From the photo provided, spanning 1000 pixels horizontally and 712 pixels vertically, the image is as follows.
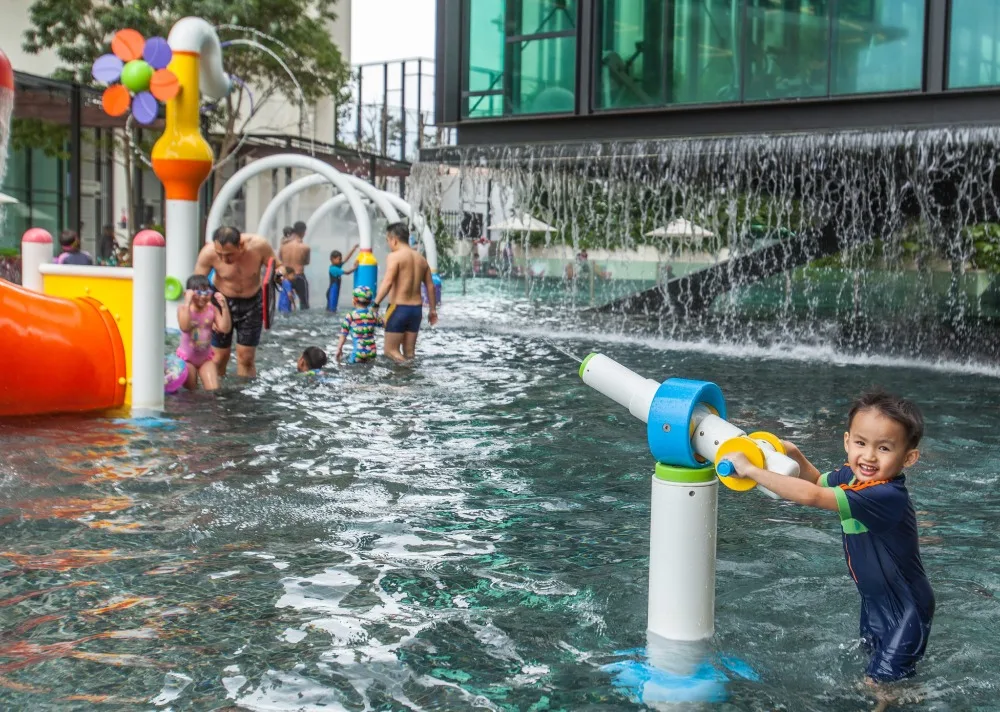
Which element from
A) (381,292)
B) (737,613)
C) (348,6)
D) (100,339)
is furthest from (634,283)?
(737,613)

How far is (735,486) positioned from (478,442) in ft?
16.2

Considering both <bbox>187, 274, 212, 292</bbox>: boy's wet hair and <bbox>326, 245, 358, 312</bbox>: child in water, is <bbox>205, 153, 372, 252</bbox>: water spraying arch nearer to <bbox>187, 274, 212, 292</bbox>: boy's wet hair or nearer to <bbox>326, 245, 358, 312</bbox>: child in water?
<bbox>326, 245, 358, 312</bbox>: child in water

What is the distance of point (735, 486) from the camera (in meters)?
3.15

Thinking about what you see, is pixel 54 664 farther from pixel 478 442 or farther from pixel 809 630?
pixel 478 442

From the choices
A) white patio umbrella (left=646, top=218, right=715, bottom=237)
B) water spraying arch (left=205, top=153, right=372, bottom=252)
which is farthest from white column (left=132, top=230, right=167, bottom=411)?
white patio umbrella (left=646, top=218, right=715, bottom=237)

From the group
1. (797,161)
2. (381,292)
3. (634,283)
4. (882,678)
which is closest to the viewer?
(882,678)

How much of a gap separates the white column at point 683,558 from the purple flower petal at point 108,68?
12.7 m

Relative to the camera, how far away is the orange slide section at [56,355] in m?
8.41

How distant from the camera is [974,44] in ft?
44.1

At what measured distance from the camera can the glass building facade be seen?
45.3 ft

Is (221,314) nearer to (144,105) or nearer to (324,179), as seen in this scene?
(144,105)

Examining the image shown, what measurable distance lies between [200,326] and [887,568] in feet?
24.9

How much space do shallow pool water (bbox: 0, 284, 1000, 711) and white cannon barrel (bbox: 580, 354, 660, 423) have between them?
912 mm

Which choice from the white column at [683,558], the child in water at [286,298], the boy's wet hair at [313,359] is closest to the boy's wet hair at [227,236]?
the boy's wet hair at [313,359]
